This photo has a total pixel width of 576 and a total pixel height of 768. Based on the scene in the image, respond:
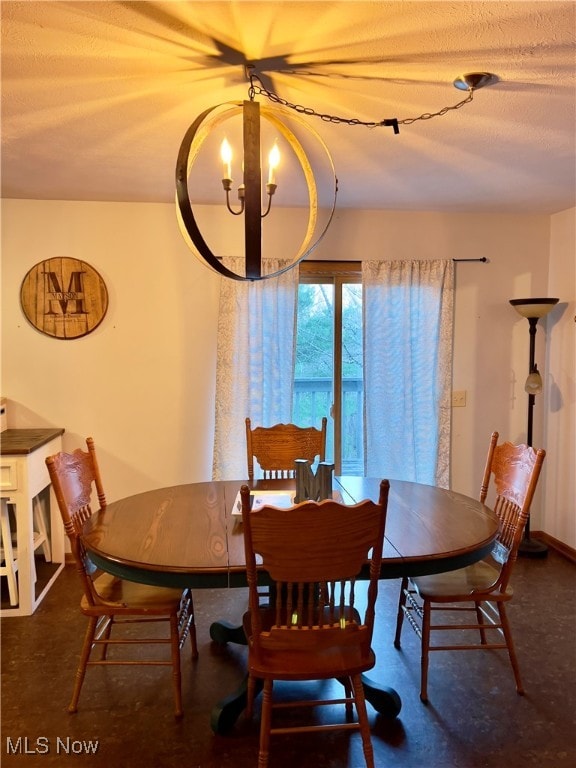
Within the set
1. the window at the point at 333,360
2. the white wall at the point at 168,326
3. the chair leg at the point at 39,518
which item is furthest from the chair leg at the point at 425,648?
the chair leg at the point at 39,518

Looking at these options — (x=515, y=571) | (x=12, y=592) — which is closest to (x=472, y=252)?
(x=515, y=571)

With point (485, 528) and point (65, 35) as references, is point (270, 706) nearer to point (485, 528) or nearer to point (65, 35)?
point (485, 528)

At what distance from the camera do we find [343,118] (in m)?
2.06

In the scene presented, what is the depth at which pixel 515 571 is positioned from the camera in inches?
126

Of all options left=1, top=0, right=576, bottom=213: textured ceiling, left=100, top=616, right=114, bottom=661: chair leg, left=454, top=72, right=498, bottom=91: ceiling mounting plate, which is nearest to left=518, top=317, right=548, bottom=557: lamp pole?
left=1, top=0, right=576, bottom=213: textured ceiling

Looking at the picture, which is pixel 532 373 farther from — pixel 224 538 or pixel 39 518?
pixel 39 518

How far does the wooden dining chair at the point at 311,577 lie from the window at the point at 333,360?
200 centimetres

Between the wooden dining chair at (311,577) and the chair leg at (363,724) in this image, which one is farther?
the chair leg at (363,724)

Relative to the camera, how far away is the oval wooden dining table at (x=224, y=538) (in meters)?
1.58

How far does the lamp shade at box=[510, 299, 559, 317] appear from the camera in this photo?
3.22 meters

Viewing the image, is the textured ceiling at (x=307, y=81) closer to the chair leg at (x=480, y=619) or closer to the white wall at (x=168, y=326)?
the white wall at (x=168, y=326)

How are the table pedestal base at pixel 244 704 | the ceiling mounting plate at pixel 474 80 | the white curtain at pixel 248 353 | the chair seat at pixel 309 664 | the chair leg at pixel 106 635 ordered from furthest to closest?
the white curtain at pixel 248 353 → the chair leg at pixel 106 635 → the table pedestal base at pixel 244 704 → the ceiling mounting plate at pixel 474 80 → the chair seat at pixel 309 664

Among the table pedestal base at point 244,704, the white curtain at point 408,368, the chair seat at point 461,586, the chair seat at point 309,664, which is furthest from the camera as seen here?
the white curtain at point 408,368

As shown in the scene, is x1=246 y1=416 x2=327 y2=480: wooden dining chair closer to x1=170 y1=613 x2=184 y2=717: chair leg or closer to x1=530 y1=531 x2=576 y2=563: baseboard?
x1=170 y1=613 x2=184 y2=717: chair leg
